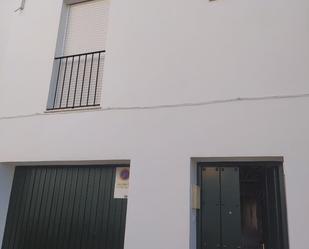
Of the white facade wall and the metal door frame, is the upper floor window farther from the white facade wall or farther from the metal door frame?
the metal door frame

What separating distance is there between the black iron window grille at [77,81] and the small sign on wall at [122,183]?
109 centimetres

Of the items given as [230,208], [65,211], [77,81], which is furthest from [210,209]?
[77,81]

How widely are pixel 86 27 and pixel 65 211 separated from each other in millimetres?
2863

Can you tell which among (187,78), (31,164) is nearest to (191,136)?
(187,78)

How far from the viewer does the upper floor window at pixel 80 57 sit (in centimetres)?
510

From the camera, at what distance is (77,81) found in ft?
17.2

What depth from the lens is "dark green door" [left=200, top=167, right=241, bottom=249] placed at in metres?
3.90

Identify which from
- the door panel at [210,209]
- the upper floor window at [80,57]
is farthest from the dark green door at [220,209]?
the upper floor window at [80,57]

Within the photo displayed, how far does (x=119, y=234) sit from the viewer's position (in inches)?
170

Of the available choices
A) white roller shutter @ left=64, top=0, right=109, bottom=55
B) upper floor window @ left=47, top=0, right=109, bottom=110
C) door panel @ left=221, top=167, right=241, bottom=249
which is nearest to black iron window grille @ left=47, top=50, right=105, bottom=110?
upper floor window @ left=47, top=0, right=109, bottom=110

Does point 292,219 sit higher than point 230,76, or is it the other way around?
point 230,76

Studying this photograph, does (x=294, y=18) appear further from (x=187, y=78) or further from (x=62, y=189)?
(x=62, y=189)

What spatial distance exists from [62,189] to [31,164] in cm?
67

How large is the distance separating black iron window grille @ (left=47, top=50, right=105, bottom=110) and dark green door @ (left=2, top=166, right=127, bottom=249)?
1.00 m
